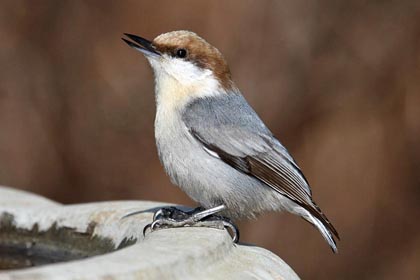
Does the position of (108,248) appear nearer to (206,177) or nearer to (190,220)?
(190,220)

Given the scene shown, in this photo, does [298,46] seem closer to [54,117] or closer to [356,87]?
[356,87]

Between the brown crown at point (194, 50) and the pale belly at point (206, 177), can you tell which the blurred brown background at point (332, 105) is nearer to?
the brown crown at point (194, 50)

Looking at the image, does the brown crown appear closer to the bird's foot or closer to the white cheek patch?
the white cheek patch

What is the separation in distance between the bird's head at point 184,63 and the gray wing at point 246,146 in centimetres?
13

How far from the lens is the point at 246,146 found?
4113 mm

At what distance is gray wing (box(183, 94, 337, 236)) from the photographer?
159 inches

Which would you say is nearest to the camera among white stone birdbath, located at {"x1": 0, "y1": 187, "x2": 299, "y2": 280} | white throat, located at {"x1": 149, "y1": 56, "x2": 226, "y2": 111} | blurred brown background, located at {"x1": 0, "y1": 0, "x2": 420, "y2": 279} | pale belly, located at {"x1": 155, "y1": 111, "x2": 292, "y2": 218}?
white stone birdbath, located at {"x1": 0, "y1": 187, "x2": 299, "y2": 280}

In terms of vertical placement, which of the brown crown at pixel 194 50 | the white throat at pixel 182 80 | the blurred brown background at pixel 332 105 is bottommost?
the blurred brown background at pixel 332 105

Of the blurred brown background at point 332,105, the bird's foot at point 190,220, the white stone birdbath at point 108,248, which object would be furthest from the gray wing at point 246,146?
the blurred brown background at point 332,105

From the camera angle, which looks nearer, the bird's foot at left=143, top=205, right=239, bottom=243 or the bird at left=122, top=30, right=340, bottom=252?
the bird's foot at left=143, top=205, right=239, bottom=243

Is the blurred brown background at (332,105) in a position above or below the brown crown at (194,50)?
below

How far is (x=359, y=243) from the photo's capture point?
288 inches

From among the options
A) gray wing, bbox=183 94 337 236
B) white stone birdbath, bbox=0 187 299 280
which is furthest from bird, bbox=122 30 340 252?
white stone birdbath, bbox=0 187 299 280

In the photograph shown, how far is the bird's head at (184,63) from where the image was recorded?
169 inches
